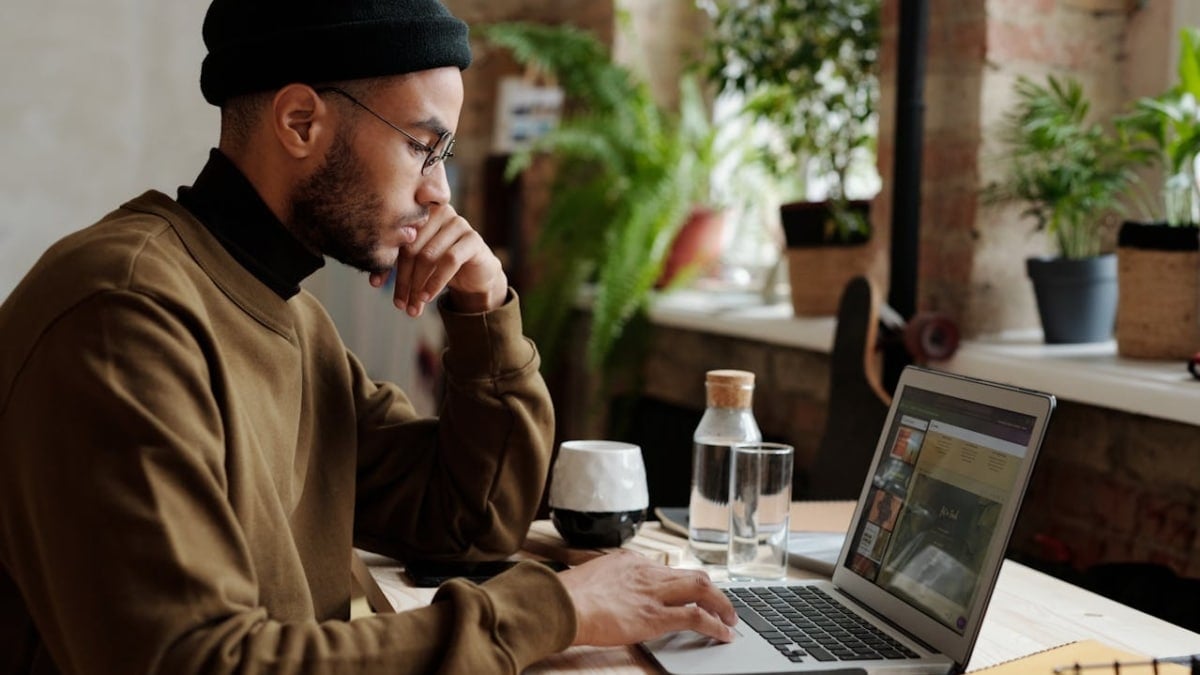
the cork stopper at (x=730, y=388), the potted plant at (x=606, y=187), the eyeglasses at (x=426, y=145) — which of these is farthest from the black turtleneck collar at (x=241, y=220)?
the potted plant at (x=606, y=187)

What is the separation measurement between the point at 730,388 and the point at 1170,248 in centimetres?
97

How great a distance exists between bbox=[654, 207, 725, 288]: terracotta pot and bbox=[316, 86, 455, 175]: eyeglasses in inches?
90.7

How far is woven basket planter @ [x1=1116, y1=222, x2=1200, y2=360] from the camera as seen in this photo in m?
1.98

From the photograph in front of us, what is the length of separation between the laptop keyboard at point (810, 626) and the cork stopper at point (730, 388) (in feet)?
0.82

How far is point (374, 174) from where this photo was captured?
1175mm

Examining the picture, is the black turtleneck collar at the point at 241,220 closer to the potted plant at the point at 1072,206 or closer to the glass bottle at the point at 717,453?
the glass bottle at the point at 717,453

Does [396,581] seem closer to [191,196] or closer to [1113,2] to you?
[191,196]

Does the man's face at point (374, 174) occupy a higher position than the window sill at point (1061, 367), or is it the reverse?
the man's face at point (374, 174)

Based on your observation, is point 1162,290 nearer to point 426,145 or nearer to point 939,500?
point 939,500

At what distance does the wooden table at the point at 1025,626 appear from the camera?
1.08m

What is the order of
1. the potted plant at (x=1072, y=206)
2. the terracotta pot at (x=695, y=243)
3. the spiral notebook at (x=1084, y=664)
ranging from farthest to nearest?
the terracotta pot at (x=695, y=243), the potted plant at (x=1072, y=206), the spiral notebook at (x=1084, y=664)

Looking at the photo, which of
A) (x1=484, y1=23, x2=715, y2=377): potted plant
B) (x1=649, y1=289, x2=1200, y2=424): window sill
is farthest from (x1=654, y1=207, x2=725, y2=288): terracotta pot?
(x1=649, y1=289, x2=1200, y2=424): window sill

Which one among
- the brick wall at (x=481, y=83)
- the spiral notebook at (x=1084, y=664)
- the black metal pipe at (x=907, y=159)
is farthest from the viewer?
the brick wall at (x=481, y=83)

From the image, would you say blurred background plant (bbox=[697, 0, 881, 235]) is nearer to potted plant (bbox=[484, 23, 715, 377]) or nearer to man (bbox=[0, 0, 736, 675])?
potted plant (bbox=[484, 23, 715, 377])
